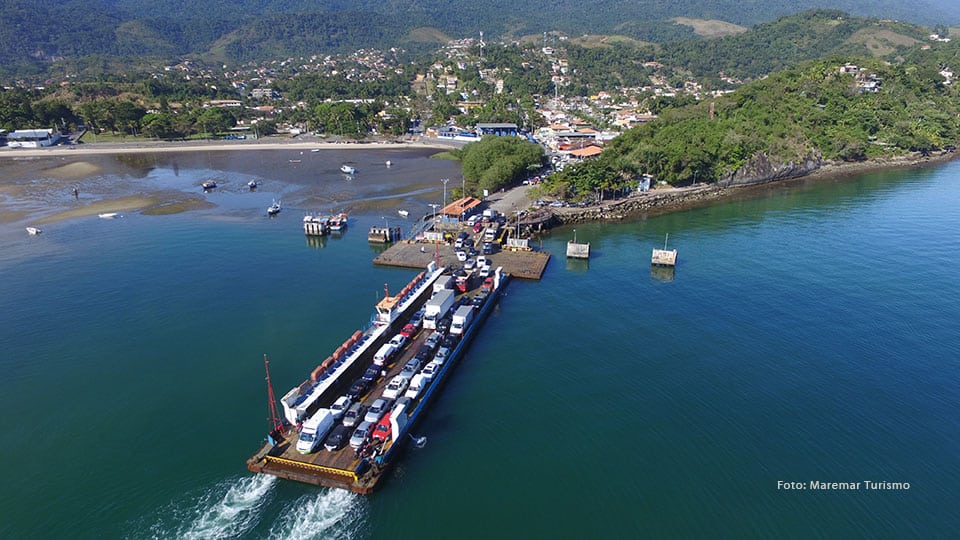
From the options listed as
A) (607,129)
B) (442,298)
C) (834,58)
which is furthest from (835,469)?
(834,58)

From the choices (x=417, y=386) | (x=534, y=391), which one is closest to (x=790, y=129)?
(x=534, y=391)

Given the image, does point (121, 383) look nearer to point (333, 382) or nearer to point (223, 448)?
point (223, 448)

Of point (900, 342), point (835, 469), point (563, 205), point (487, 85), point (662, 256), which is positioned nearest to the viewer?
point (835, 469)

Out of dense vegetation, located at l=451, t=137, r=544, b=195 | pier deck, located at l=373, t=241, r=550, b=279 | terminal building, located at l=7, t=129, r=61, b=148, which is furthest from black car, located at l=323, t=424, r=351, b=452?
terminal building, located at l=7, t=129, r=61, b=148

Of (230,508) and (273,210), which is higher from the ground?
(273,210)

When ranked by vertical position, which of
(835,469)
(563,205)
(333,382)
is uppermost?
(563,205)

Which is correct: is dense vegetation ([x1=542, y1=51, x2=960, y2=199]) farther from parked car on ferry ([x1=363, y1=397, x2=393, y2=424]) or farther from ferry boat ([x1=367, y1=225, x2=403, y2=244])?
parked car on ferry ([x1=363, y1=397, x2=393, y2=424])

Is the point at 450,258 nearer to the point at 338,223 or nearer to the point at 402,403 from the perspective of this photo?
the point at 338,223
